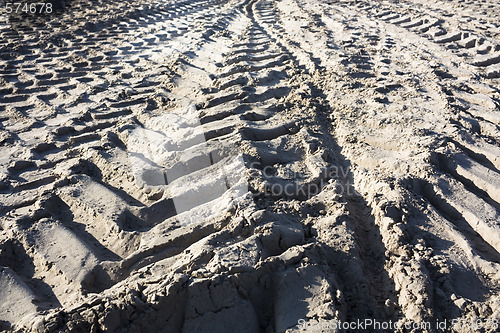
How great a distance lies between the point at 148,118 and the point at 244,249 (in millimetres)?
2210

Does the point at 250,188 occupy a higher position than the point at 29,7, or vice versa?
the point at 29,7

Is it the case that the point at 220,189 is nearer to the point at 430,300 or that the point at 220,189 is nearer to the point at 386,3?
the point at 430,300

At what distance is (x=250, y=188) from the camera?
104 inches

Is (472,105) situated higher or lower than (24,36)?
lower

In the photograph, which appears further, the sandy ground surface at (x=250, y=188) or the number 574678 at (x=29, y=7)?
the number 574678 at (x=29, y=7)

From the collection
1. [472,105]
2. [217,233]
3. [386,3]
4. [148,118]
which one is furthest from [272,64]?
[386,3]

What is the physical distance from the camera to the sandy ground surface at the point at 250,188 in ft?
6.11

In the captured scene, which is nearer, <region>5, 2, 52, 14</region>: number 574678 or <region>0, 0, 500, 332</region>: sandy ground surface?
<region>0, 0, 500, 332</region>: sandy ground surface

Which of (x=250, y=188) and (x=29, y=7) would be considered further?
(x=29, y=7)

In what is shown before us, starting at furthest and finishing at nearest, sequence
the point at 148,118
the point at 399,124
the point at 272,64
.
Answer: the point at 272,64 → the point at 148,118 → the point at 399,124

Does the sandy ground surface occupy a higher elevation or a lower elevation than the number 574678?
lower

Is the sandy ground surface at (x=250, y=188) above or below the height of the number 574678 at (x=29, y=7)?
below

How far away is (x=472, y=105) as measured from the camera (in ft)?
12.8

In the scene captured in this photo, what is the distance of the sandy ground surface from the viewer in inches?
73.3
